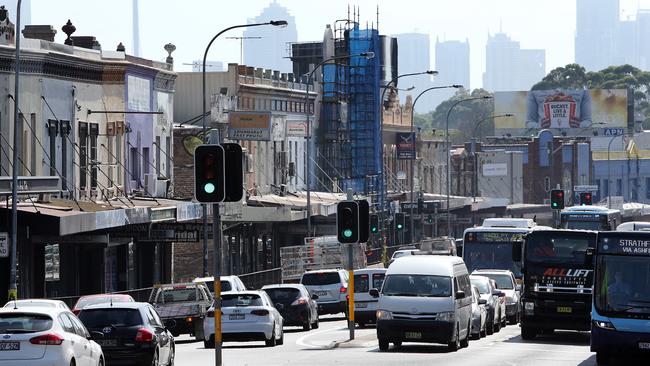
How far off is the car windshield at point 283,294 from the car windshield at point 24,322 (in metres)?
21.2

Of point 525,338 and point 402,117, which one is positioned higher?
point 402,117

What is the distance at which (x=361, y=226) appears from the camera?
38344 mm

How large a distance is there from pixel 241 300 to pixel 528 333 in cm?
740

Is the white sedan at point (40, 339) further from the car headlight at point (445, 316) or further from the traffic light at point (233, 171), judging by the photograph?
the car headlight at point (445, 316)

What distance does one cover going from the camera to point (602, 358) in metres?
30.5

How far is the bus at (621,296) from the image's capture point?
98.4 feet

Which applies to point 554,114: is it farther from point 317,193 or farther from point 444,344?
point 444,344

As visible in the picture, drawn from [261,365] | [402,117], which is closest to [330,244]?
[261,365]

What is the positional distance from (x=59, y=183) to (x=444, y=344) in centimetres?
1393

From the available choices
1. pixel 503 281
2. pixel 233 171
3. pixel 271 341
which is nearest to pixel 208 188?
pixel 233 171

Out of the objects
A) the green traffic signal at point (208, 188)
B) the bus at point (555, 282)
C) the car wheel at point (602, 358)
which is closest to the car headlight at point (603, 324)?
the car wheel at point (602, 358)

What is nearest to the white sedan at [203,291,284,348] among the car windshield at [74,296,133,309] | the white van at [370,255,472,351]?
the car windshield at [74,296,133,309]

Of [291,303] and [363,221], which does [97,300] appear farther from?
[291,303]

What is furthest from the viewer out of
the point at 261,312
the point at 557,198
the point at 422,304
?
the point at 557,198
